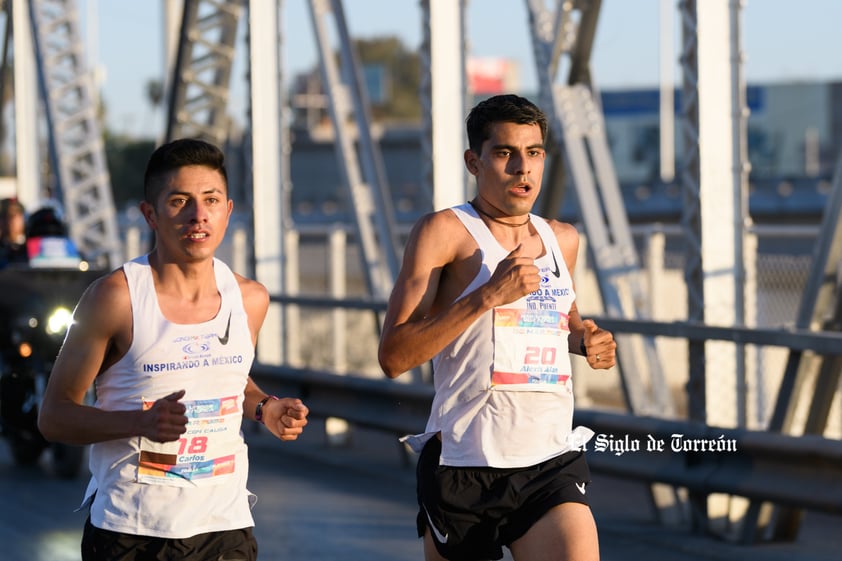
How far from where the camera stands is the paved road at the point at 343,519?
8.25 meters

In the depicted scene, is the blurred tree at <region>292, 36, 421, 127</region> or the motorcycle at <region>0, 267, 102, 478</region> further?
the blurred tree at <region>292, 36, 421, 127</region>

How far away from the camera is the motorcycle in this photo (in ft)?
36.3

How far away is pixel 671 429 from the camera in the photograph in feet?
27.4

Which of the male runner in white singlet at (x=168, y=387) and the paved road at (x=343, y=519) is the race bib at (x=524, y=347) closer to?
the male runner in white singlet at (x=168, y=387)

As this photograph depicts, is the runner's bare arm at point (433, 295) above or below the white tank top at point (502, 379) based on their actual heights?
above

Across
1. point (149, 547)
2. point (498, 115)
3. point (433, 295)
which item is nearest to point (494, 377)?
point (433, 295)

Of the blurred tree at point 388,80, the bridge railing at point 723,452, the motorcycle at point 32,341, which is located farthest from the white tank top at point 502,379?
the blurred tree at point 388,80

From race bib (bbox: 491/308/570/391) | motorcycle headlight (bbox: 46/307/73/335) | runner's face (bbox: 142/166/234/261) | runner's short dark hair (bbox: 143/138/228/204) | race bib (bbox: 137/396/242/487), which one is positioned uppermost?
runner's short dark hair (bbox: 143/138/228/204)

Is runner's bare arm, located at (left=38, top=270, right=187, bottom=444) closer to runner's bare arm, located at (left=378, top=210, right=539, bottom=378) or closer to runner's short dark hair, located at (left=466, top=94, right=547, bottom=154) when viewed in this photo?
runner's bare arm, located at (left=378, top=210, right=539, bottom=378)

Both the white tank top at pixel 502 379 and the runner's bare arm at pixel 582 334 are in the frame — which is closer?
→ the white tank top at pixel 502 379

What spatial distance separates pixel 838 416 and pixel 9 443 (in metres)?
5.59

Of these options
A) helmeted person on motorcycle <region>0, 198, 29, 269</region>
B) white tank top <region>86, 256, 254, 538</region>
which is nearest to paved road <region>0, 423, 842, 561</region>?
helmeted person on motorcycle <region>0, 198, 29, 269</region>

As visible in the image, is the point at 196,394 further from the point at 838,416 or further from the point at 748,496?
the point at 838,416

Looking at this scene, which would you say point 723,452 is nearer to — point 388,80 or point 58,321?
point 58,321
